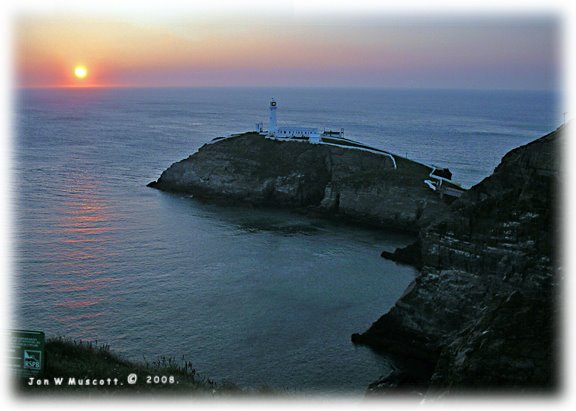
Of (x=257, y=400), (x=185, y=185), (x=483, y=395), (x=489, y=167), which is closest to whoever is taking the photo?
(x=257, y=400)

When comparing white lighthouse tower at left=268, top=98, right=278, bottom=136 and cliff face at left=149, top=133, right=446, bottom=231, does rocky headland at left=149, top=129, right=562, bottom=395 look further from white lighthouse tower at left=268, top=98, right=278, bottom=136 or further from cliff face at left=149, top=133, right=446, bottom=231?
white lighthouse tower at left=268, top=98, right=278, bottom=136

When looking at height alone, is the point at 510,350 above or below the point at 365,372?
above

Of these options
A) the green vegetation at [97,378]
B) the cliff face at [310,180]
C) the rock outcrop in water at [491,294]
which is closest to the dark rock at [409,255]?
the cliff face at [310,180]

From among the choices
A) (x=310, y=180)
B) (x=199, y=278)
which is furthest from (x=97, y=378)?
(x=310, y=180)

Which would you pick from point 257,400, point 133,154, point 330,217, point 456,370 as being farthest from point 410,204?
point 133,154

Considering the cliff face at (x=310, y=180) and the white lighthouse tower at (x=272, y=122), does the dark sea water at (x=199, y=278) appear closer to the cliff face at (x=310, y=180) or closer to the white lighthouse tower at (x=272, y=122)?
the cliff face at (x=310, y=180)

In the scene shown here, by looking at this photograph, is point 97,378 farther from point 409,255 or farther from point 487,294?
point 409,255

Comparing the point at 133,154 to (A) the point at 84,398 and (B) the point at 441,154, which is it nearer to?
(B) the point at 441,154
